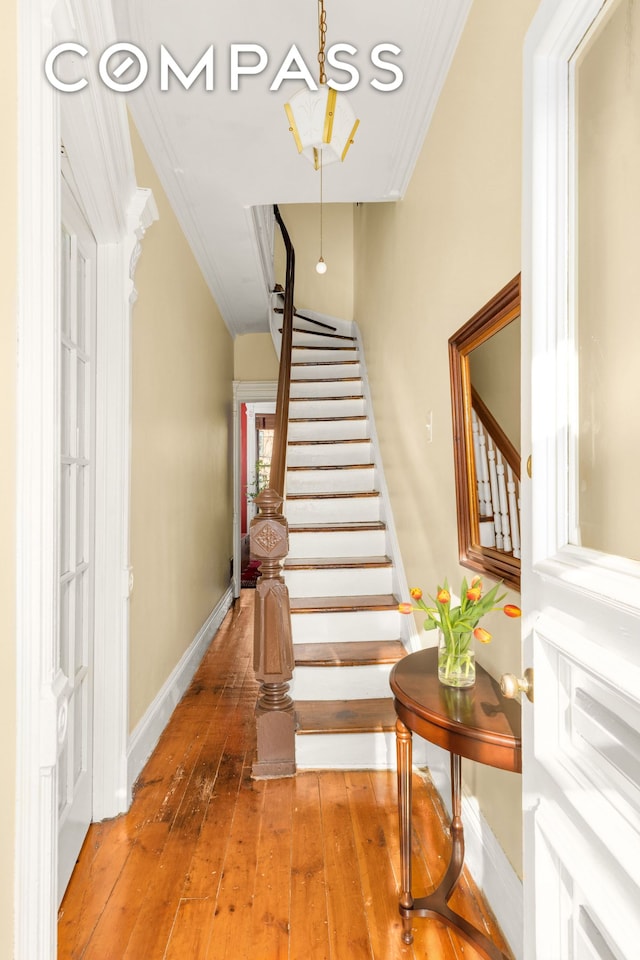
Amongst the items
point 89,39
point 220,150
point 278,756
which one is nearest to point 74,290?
point 89,39

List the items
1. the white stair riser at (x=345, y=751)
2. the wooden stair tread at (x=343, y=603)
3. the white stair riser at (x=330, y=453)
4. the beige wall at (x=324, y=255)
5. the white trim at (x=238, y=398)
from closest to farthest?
the white stair riser at (x=345, y=751), the wooden stair tread at (x=343, y=603), the white stair riser at (x=330, y=453), the white trim at (x=238, y=398), the beige wall at (x=324, y=255)

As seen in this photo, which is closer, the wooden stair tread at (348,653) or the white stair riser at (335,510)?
the wooden stair tread at (348,653)

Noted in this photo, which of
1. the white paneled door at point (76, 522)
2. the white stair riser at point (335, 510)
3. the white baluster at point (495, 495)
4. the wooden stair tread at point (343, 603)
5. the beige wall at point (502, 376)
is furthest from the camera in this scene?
the white stair riser at point (335, 510)

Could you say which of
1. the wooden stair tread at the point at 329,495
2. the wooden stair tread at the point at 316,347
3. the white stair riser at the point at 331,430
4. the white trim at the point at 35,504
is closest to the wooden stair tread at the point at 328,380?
the wooden stair tread at the point at 316,347

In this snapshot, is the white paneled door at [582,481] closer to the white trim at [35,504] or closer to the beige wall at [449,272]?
the beige wall at [449,272]

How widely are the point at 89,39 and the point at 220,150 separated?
1.18 metres

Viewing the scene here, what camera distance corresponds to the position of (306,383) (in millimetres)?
4918

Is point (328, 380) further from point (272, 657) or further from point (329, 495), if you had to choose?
point (272, 657)

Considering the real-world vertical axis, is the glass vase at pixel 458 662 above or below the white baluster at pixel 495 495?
below

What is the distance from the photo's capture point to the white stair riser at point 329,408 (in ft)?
15.4

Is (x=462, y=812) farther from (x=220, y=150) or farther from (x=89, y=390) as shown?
(x=220, y=150)

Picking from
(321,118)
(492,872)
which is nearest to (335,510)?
(492,872)

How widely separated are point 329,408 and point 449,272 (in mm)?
2616

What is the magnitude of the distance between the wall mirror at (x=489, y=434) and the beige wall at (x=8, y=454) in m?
1.13
